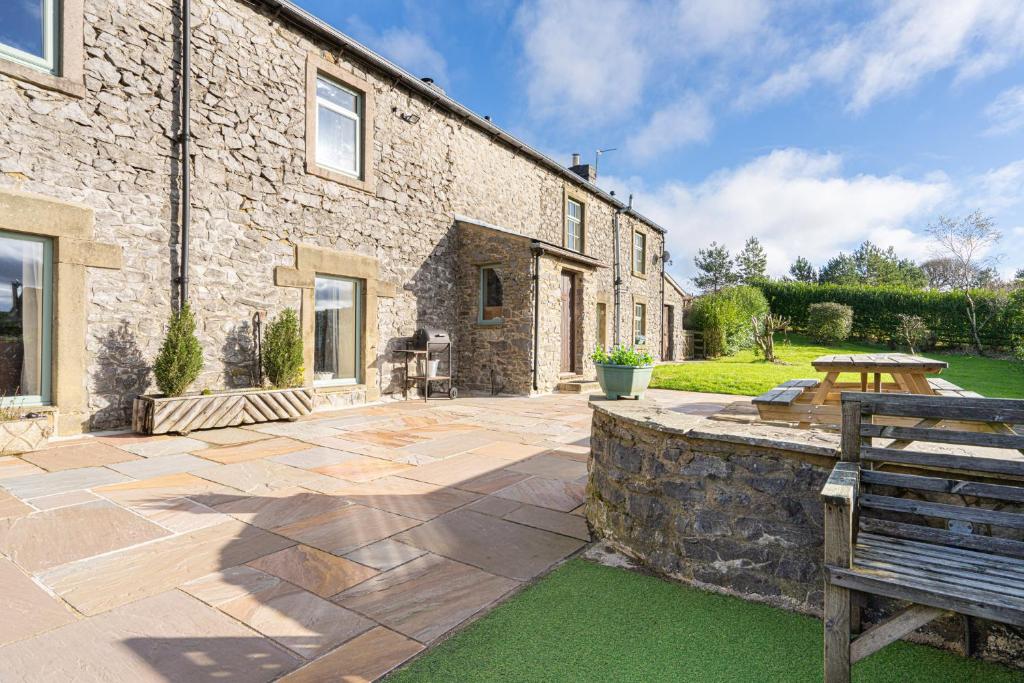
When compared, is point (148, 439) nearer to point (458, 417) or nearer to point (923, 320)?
point (458, 417)

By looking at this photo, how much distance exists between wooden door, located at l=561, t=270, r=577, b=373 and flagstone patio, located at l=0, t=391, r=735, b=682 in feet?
19.9

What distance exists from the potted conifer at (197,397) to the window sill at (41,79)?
7.73 ft

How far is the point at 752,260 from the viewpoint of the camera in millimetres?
47062

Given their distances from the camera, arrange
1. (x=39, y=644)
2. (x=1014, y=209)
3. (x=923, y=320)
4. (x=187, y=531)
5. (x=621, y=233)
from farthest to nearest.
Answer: (x=1014, y=209) < (x=923, y=320) < (x=621, y=233) < (x=187, y=531) < (x=39, y=644)

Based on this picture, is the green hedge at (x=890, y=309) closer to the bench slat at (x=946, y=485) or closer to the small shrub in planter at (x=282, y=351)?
the bench slat at (x=946, y=485)

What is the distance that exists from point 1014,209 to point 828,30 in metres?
23.8

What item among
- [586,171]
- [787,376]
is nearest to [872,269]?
[586,171]

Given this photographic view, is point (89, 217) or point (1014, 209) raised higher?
point (1014, 209)

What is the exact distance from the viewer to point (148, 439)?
5086 mm

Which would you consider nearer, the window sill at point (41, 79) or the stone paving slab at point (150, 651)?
the stone paving slab at point (150, 651)

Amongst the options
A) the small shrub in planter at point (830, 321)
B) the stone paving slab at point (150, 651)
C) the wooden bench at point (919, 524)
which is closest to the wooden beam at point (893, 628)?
the wooden bench at point (919, 524)

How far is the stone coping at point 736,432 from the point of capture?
2.11 m

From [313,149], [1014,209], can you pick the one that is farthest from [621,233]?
[1014,209]

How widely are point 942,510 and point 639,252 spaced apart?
53.4 feet
